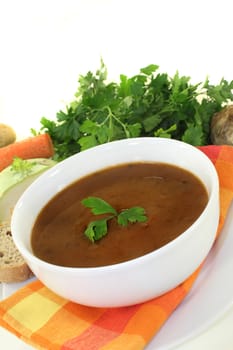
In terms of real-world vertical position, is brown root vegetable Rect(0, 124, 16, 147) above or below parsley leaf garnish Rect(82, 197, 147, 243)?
below

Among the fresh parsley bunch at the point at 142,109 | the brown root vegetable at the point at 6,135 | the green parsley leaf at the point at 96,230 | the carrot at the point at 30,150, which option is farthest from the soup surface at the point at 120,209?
the brown root vegetable at the point at 6,135

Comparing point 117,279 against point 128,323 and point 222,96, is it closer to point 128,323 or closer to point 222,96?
point 128,323

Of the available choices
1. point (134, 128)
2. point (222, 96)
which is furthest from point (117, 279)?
point (222, 96)

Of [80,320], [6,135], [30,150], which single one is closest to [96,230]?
[80,320]

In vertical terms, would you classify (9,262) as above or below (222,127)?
below

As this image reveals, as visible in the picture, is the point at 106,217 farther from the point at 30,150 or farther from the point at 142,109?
the point at 30,150

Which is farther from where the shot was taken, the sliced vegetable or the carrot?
the carrot

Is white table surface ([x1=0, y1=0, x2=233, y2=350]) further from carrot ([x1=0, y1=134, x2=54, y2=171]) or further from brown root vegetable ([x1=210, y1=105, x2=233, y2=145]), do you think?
brown root vegetable ([x1=210, y1=105, x2=233, y2=145])

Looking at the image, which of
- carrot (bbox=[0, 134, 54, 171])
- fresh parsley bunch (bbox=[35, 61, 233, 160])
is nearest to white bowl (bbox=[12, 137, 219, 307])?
fresh parsley bunch (bbox=[35, 61, 233, 160])
